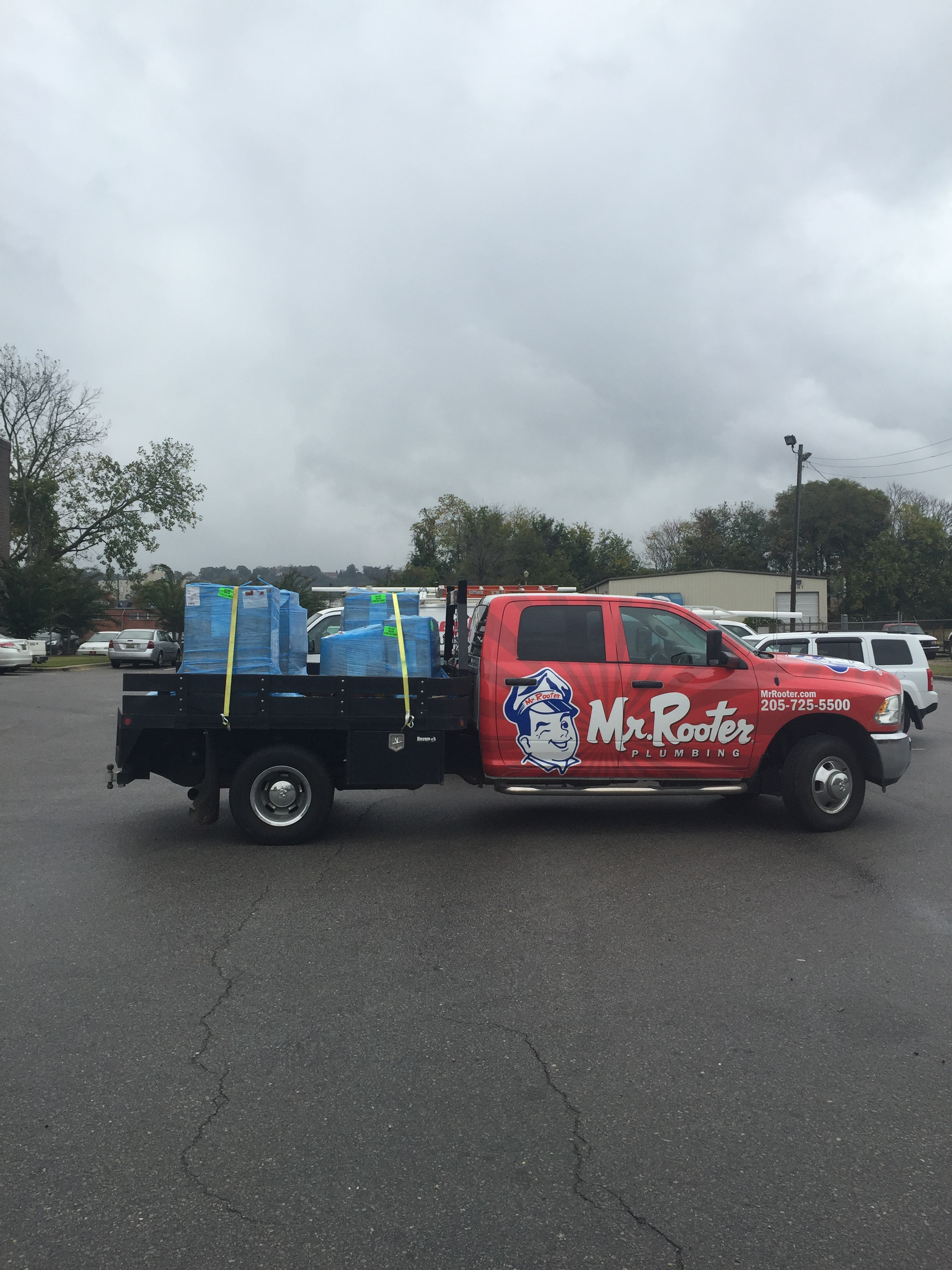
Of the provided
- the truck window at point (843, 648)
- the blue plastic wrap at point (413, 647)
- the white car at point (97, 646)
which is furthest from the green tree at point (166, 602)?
the blue plastic wrap at point (413, 647)

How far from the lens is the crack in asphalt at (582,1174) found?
9.24 feet

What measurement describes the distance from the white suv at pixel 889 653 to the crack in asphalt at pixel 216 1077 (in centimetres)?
1033

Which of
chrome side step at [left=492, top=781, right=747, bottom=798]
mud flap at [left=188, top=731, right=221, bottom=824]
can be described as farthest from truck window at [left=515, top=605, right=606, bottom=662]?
mud flap at [left=188, top=731, right=221, bottom=824]

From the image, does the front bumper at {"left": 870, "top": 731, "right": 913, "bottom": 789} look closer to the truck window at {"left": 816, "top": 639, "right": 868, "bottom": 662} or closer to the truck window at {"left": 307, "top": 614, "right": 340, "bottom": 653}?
the truck window at {"left": 816, "top": 639, "right": 868, "bottom": 662}

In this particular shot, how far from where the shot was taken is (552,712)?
7.82 meters

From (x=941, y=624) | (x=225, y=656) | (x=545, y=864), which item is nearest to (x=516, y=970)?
(x=545, y=864)

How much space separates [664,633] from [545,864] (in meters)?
2.20

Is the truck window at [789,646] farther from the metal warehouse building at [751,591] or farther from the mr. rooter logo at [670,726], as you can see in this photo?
the metal warehouse building at [751,591]

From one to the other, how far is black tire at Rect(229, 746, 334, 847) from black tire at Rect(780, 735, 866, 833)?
3747 mm

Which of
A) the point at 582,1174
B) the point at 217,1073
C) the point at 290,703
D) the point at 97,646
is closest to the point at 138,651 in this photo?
the point at 97,646

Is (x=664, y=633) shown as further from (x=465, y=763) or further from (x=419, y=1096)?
(x=419, y=1096)

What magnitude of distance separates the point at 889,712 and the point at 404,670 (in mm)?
4053

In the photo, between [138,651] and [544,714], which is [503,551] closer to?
[138,651]

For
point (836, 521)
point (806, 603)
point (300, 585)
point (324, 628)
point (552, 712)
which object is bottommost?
point (552, 712)
